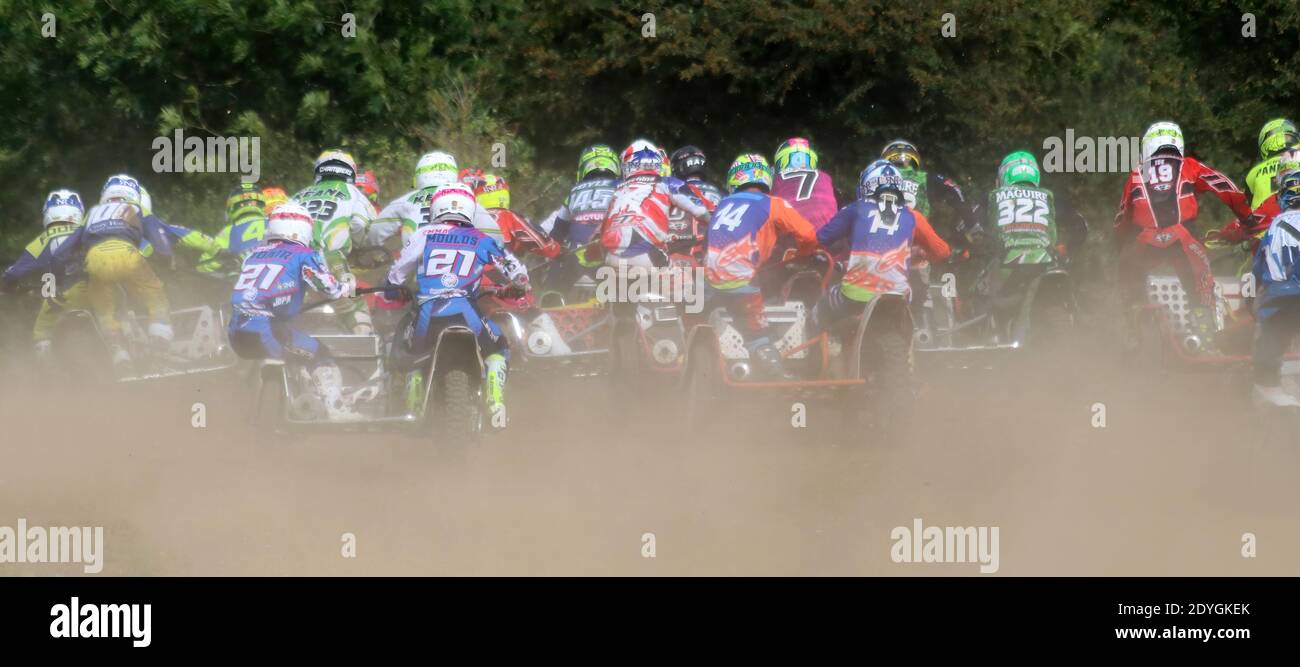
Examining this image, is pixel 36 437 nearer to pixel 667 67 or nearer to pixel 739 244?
pixel 739 244

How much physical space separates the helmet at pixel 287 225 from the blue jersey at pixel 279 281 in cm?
11

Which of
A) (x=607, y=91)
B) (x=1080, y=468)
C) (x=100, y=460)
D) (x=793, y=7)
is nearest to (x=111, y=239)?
(x=100, y=460)

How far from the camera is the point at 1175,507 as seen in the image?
1053 centimetres

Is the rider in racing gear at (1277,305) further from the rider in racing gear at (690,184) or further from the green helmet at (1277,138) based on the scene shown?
the rider in racing gear at (690,184)

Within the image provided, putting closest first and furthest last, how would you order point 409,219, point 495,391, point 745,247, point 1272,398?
point 1272,398 < point 495,391 < point 745,247 < point 409,219

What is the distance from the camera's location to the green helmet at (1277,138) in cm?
1594

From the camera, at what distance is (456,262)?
11938mm

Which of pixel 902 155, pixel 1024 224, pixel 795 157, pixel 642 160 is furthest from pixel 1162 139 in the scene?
pixel 642 160

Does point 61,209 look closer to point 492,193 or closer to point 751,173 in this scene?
point 492,193

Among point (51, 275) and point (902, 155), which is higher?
point (902, 155)

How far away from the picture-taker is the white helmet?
15359 mm

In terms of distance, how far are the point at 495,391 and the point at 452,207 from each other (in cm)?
138

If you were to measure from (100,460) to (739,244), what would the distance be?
5.00 meters

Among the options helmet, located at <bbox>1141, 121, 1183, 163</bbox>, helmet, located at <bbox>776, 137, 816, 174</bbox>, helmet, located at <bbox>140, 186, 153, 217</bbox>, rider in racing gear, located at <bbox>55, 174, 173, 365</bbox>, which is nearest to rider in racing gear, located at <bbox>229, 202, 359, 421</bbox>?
rider in racing gear, located at <bbox>55, 174, 173, 365</bbox>
